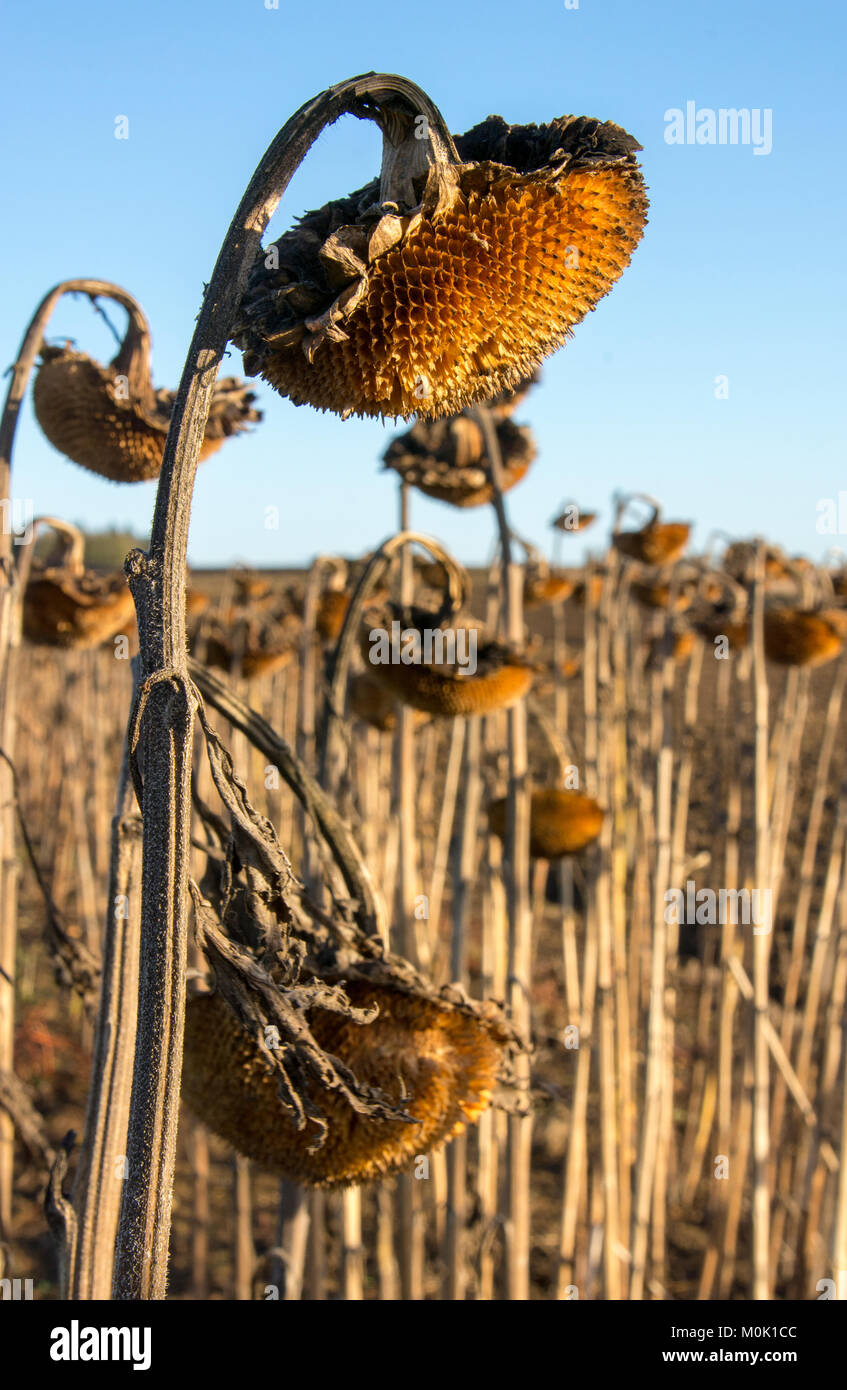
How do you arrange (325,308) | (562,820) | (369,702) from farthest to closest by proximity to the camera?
(369,702), (562,820), (325,308)

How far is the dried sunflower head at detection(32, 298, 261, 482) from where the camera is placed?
1133 mm

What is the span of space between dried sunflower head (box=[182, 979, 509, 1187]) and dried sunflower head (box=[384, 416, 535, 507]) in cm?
164

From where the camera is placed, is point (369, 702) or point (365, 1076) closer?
point (365, 1076)

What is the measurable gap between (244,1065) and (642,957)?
310 cm

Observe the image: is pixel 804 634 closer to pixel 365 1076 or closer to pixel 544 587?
pixel 544 587

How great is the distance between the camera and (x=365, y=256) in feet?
2.06

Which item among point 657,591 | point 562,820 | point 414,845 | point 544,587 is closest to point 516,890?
point 562,820

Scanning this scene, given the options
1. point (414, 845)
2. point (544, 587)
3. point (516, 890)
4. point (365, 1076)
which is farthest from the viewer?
point (544, 587)

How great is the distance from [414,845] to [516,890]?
91 centimetres

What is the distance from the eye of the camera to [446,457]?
2.42 m

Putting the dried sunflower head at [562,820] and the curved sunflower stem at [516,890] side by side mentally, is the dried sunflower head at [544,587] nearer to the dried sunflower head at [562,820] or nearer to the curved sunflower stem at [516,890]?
the dried sunflower head at [562,820]

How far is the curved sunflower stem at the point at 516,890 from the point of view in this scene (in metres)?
1.89

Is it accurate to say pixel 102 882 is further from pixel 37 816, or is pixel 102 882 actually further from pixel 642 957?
pixel 37 816
